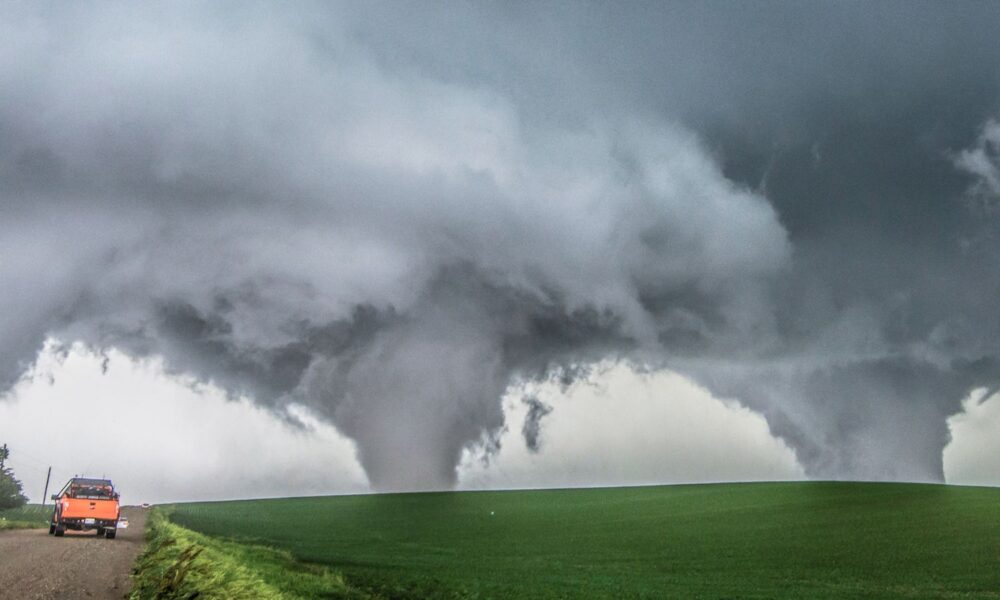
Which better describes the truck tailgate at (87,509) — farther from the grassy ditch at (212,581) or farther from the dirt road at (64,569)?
the grassy ditch at (212,581)

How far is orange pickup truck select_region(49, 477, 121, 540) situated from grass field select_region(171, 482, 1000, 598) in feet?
33.0

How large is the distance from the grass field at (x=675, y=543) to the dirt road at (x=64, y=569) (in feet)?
27.8

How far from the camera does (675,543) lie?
54750 mm

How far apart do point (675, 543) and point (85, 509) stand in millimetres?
37501

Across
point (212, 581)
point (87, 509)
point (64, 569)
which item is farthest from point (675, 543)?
point (212, 581)

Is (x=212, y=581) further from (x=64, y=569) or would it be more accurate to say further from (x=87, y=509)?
(x=87, y=509)

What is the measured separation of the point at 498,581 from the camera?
3347 centimetres

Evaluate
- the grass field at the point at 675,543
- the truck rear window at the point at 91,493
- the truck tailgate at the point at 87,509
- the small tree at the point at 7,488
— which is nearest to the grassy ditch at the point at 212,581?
the grass field at the point at 675,543

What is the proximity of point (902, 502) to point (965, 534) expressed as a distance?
24.7m

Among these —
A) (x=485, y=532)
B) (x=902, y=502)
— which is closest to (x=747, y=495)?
(x=902, y=502)

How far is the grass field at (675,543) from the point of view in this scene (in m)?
33.3

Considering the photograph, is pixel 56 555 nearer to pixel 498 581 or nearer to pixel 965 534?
pixel 498 581

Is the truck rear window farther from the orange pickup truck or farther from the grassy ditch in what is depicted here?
the grassy ditch

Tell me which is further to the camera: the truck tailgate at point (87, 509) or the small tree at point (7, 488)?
the small tree at point (7, 488)
